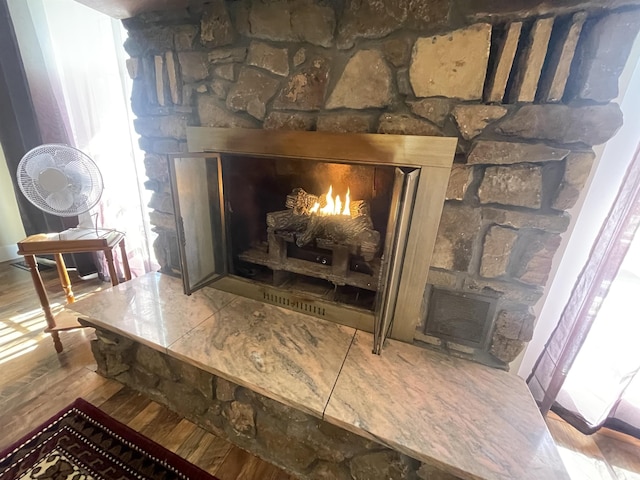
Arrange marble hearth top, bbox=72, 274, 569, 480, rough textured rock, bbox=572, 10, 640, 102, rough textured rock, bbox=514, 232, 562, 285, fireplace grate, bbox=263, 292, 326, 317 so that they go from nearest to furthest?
rough textured rock, bbox=572, 10, 640, 102, marble hearth top, bbox=72, 274, 569, 480, rough textured rock, bbox=514, 232, 562, 285, fireplace grate, bbox=263, 292, 326, 317

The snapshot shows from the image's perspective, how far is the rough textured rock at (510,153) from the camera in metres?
0.83

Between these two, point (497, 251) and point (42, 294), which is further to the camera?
point (42, 294)

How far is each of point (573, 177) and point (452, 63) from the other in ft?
1.68

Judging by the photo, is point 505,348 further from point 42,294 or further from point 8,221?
point 8,221

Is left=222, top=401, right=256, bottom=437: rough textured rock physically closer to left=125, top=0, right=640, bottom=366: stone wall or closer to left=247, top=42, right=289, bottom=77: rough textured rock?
left=125, top=0, right=640, bottom=366: stone wall

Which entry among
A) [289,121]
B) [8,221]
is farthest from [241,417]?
[8,221]

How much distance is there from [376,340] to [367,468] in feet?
→ 1.37

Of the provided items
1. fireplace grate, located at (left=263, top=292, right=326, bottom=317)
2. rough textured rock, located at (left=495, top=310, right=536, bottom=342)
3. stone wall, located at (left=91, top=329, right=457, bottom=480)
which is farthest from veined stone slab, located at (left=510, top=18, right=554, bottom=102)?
stone wall, located at (left=91, top=329, right=457, bottom=480)

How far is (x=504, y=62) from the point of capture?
0.80 metres

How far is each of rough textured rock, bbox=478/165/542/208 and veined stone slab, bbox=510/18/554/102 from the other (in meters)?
0.21

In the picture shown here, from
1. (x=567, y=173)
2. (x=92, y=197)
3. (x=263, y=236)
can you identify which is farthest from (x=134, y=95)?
(x=567, y=173)

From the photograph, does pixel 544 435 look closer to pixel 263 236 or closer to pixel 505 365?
pixel 505 365

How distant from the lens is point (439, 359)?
1112 millimetres

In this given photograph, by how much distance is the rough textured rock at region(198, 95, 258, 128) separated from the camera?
1182 mm
